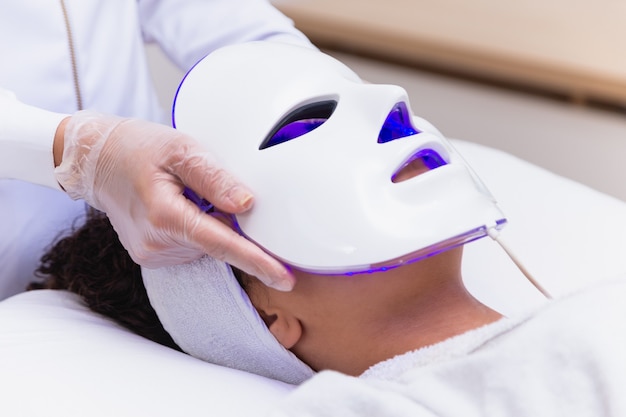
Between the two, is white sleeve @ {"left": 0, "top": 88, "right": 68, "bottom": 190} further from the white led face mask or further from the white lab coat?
the white led face mask

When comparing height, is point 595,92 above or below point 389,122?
below

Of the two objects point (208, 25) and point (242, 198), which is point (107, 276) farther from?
point (208, 25)

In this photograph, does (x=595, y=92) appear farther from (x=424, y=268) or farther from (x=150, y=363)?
(x=150, y=363)

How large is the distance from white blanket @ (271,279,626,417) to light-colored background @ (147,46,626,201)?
1190mm

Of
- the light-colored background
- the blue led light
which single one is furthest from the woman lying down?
the light-colored background

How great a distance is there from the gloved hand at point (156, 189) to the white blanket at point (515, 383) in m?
0.14

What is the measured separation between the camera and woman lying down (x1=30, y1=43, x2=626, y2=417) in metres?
0.76

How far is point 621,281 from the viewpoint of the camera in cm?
86

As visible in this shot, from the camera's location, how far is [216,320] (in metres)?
0.94

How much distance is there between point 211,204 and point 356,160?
0.54ft

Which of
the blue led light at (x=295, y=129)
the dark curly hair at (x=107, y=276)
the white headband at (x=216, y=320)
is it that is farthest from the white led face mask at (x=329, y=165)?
the dark curly hair at (x=107, y=276)

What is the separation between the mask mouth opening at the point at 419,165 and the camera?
0.89m

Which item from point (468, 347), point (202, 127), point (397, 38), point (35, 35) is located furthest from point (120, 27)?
point (397, 38)

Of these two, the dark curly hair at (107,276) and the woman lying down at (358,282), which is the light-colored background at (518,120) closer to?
the dark curly hair at (107,276)
